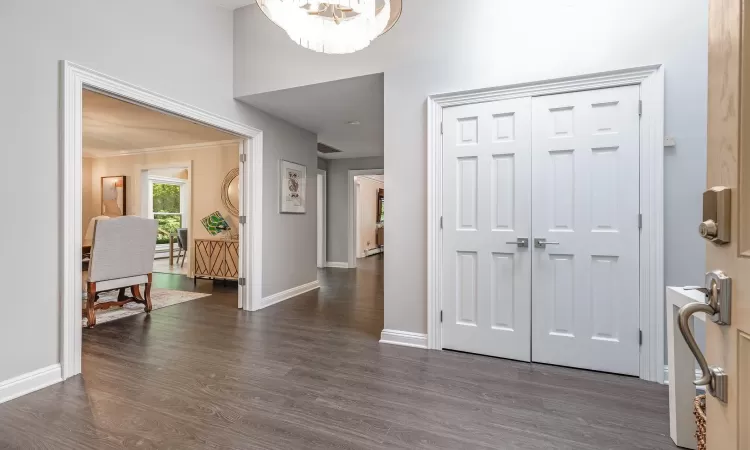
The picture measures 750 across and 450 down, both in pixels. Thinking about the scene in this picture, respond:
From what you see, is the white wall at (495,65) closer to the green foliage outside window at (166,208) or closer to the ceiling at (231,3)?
the ceiling at (231,3)

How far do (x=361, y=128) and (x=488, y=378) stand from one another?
148 inches

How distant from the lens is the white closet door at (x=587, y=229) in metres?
2.33

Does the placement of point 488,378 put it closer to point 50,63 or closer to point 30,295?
point 30,295

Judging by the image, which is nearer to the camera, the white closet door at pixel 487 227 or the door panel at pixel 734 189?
the door panel at pixel 734 189

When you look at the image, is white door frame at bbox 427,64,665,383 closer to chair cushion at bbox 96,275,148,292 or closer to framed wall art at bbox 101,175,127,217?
chair cushion at bbox 96,275,148,292

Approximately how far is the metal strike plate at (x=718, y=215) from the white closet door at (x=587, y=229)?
6.39 ft

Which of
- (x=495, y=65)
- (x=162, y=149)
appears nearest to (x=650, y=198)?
(x=495, y=65)

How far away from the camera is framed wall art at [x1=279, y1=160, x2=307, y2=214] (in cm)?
446

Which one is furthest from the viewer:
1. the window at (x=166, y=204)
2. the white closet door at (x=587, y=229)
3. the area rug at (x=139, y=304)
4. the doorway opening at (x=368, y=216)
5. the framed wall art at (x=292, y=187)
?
the doorway opening at (x=368, y=216)

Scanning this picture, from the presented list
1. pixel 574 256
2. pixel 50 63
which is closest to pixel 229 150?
pixel 50 63

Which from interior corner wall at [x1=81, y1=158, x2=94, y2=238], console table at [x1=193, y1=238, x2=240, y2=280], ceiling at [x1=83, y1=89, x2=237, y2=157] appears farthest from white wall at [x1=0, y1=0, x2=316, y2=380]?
interior corner wall at [x1=81, y1=158, x2=94, y2=238]

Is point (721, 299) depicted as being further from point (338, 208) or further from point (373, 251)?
point (373, 251)

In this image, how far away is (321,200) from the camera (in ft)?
26.1

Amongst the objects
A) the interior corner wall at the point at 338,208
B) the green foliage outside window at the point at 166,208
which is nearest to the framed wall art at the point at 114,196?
the green foliage outside window at the point at 166,208
